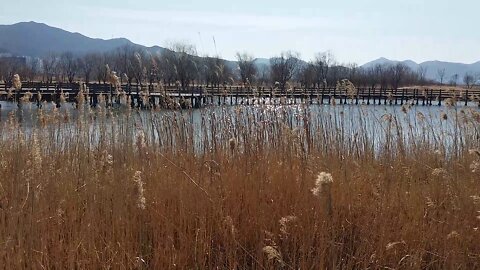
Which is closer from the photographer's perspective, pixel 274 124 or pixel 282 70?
pixel 274 124

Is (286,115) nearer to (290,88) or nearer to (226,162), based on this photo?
(290,88)

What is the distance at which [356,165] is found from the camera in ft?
14.5

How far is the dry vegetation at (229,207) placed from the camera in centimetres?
280

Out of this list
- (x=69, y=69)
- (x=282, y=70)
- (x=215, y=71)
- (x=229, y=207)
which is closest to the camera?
(x=229, y=207)

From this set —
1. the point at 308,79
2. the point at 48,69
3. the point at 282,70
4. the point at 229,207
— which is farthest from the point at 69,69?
the point at 229,207

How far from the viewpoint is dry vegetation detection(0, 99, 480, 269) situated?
9.18ft

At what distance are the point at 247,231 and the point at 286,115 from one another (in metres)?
2.67

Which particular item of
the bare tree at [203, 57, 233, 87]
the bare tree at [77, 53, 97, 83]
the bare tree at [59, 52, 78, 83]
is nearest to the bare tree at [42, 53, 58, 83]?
the bare tree at [59, 52, 78, 83]

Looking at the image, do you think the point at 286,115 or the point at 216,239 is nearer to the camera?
the point at 216,239

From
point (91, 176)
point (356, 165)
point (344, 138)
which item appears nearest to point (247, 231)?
point (91, 176)

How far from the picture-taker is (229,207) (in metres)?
3.35

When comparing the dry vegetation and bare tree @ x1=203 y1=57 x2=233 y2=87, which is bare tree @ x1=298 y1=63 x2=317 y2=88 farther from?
the dry vegetation

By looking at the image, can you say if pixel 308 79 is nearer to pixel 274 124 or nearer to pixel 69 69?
pixel 274 124

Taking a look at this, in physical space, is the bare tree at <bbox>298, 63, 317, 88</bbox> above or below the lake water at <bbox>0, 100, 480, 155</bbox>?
above
